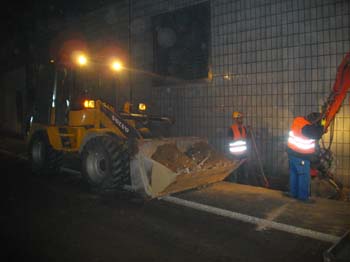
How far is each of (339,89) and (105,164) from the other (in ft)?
15.8

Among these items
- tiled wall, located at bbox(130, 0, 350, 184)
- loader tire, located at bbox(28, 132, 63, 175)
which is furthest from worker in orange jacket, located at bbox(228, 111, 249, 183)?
loader tire, located at bbox(28, 132, 63, 175)

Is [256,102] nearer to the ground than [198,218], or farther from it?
farther from it

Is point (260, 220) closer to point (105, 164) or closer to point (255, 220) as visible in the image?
point (255, 220)

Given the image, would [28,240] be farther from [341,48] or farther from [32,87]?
[341,48]

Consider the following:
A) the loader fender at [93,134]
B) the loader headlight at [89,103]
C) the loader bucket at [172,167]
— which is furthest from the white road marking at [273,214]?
the loader headlight at [89,103]

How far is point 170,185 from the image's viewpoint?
5.68 m

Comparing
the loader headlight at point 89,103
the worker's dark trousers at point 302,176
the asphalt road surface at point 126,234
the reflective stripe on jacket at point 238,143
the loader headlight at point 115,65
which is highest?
the loader headlight at point 115,65

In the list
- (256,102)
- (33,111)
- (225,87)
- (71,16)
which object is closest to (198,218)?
(256,102)

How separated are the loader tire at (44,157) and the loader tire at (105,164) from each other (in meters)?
1.62

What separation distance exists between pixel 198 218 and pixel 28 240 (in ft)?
8.08

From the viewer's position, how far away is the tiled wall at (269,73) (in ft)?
23.7

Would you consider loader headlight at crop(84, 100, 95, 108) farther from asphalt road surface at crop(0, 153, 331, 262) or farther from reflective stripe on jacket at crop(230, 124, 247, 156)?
reflective stripe on jacket at crop(230, 124, 247, 156)

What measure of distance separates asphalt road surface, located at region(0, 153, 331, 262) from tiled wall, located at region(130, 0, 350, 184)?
3882 millimetres

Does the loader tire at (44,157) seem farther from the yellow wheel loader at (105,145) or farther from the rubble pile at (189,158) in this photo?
the rubble pile at (189,158)
